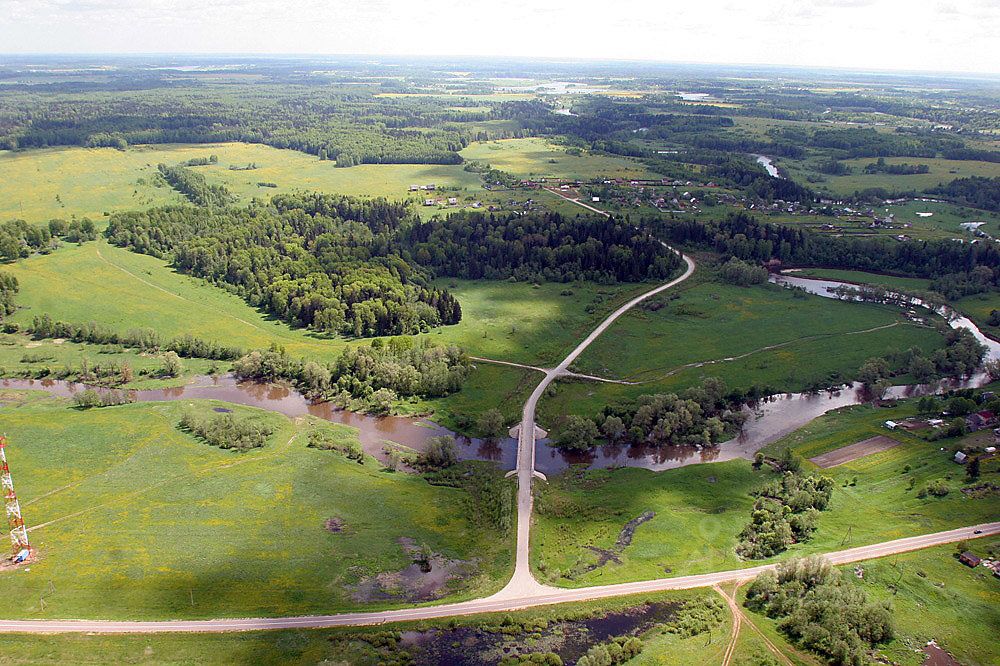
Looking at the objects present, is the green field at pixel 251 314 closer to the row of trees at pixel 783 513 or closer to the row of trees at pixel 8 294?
the row of trees at pixel 8 294

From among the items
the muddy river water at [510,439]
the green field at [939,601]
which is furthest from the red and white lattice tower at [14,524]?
the green field at [939,601]

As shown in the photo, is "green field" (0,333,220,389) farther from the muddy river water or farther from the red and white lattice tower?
the red and white lattice tower

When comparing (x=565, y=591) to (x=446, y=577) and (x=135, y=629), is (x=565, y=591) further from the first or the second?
(x=135, y=629)

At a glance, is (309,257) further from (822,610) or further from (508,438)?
(822,610)

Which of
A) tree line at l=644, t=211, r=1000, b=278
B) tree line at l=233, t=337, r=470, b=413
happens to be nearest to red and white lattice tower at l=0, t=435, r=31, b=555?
tree line at l=233, t=337, r=470, b=413

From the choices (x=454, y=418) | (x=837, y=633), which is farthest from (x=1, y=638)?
(x=837, y=633)
